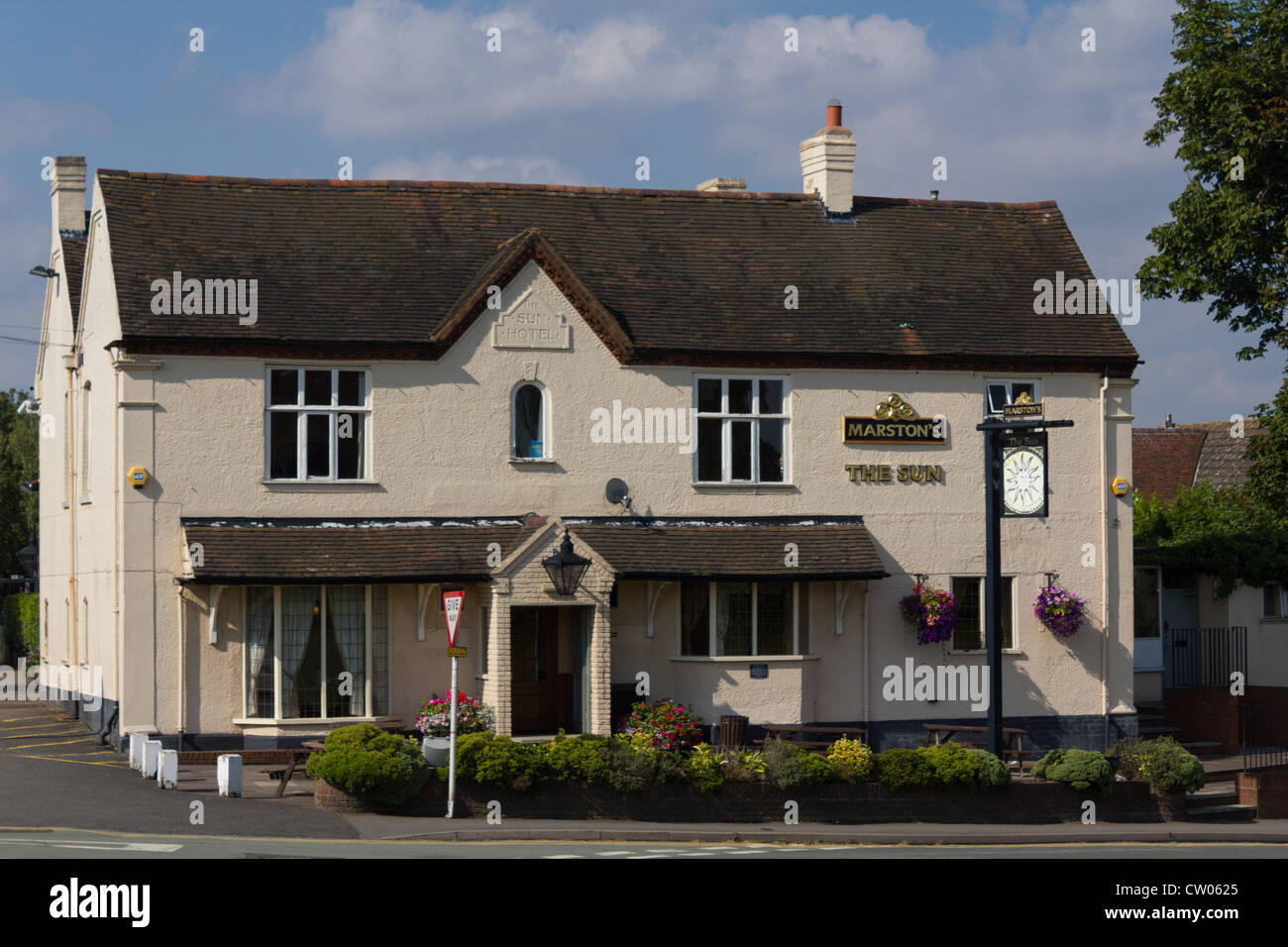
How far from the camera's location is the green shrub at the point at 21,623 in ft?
134

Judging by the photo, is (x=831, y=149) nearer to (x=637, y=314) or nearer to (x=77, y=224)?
(x=637, y=314)

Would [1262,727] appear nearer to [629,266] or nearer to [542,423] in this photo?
[629,266]

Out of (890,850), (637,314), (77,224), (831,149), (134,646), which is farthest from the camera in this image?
(77,224)

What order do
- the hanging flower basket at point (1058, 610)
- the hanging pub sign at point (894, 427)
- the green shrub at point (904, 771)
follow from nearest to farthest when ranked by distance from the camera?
1. the green shrub at point (904, 771)
2. the hanging pub sign at point (894, 427)
3. the hanging flower basket at point (1058, 610)

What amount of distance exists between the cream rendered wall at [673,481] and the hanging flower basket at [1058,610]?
0.25m

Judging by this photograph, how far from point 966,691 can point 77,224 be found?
19.3m

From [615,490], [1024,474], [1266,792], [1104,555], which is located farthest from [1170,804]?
[615,490]

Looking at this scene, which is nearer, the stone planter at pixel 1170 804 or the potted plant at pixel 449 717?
the stone planter at pixel 1170 804

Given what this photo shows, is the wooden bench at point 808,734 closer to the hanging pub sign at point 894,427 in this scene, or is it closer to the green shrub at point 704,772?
the green shrub at point 704,772

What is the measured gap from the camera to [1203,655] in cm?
3102

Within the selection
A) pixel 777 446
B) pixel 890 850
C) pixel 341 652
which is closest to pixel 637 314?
pixel 777 446

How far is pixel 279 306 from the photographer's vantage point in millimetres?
25234

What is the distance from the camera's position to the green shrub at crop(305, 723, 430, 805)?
19.5m

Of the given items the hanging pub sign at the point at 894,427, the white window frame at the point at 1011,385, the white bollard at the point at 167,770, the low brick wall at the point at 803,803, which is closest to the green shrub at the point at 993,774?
the low brick wall at the point at 803,803
